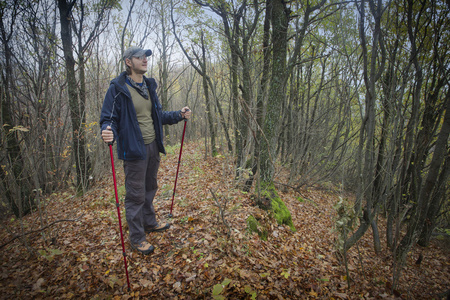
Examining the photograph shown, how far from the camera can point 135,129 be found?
2.59 metres

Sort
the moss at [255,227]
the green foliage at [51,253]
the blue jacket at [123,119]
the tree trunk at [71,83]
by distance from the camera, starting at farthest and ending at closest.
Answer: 1. the tree trunk at [71,83]
2. the moss at [255,227]
3. the green foliage at [51,253]
4. the blue jacket at [123,119]

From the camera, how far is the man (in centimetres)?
251

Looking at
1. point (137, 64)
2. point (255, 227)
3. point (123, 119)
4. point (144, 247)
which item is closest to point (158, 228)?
point (144, 247)

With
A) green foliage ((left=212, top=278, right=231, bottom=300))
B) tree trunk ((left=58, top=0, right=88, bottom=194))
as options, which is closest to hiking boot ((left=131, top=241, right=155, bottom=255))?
green foliage ((left=212, top=278, right=231, bottom=300))

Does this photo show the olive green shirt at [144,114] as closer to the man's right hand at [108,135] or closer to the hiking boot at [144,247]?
the man's right hand at [108,135]

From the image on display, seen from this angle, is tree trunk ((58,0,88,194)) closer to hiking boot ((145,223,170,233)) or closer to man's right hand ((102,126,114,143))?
hiking boot ((145,223,170,233))

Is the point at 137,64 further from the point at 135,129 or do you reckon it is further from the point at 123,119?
Answer: the point at 135,129

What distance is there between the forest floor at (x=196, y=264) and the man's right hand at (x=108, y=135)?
5.43 feet

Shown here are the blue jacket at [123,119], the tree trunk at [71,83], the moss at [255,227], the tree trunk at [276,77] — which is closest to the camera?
the blue jacket at [123,119]

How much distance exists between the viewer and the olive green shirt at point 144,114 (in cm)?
267

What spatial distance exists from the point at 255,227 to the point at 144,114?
2.70 meters

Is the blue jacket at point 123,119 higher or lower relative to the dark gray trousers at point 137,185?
higher

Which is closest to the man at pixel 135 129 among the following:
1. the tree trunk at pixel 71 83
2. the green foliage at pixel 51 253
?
the green foliage at pixel 51 253

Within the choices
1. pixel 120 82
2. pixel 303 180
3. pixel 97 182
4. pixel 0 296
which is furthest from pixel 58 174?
pixel 303 180
